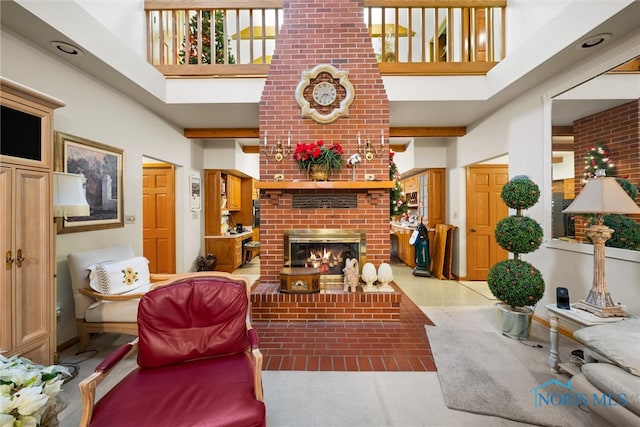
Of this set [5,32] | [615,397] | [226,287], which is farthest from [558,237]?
[5,32]

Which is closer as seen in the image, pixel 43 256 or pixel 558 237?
pixel 43 256

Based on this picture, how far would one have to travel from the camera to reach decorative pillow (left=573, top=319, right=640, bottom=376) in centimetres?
150

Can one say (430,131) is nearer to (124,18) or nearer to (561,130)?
(561,130)

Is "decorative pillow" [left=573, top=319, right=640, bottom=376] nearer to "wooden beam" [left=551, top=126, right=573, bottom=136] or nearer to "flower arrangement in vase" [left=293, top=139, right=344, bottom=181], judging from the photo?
"wooden beam" [left=551, top=126, right=573, bottom=136]

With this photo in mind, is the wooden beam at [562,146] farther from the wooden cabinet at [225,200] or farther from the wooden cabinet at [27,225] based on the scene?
the wooden cabinet at [225,200]

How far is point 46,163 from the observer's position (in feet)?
6.68

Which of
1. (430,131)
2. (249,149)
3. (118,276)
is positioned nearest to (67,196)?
(118,276)

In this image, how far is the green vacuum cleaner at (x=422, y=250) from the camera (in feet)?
18.2

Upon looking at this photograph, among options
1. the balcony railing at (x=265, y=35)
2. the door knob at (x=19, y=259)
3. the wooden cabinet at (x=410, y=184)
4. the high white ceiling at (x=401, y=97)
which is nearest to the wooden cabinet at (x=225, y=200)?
the high white ceiling at (x=401, y=97)

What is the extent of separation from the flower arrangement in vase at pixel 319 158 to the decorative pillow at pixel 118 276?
6.77ft

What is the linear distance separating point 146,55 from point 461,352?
499 cm

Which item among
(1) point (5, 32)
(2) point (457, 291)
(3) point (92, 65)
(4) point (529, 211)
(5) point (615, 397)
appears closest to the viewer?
(5) point (615, 397)

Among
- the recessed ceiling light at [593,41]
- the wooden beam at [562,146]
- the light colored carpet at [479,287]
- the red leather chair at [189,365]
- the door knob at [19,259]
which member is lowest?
the light colored carpet at [479,287]

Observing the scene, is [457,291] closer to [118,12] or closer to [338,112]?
[338,112]
